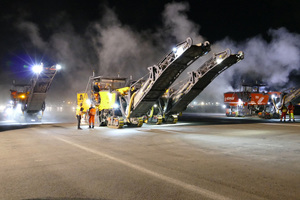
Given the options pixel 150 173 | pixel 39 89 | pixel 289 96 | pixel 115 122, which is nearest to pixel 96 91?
pixel 115 122

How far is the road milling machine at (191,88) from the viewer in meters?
15.4

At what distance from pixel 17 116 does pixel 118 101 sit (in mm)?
12744

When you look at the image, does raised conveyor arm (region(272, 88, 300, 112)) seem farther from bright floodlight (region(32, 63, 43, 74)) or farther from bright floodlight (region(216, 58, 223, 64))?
bright floodlight (region(32, 63, 43, 74))

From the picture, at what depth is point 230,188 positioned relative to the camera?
4379 mm

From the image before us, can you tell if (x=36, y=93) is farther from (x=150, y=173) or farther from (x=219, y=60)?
(x=150, y=173)

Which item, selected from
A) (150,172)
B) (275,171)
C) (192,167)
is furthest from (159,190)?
(275,171)

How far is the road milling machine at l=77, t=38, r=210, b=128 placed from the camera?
13.6 meters

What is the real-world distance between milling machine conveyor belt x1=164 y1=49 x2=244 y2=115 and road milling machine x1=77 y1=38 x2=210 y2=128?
2190mm

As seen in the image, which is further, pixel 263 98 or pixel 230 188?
pixel 263 98

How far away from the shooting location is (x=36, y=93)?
808 inches

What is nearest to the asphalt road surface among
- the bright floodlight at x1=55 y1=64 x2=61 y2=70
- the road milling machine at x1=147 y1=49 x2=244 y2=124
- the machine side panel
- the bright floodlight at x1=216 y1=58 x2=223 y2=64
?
the bright floodlight at x1=216 y1=58 x2=223 y2=64

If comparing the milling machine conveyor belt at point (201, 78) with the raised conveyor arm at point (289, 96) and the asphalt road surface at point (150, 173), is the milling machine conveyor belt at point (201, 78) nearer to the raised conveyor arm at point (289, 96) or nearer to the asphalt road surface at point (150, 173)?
the asphalt road surface at point (150, 173)

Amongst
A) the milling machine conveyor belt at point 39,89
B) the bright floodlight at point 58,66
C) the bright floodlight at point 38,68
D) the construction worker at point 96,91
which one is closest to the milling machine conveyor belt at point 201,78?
the construction worker at point 96,91

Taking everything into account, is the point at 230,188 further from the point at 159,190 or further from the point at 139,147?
the point at 139,147
